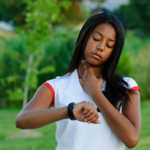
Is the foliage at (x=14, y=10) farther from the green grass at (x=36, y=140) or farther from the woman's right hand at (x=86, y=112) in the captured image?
the woman's right hand at (x=86, y=112)

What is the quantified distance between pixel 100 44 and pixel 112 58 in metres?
0.13

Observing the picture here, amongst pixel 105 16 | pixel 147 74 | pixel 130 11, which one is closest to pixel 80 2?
pixel 130 11

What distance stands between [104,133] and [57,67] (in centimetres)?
873

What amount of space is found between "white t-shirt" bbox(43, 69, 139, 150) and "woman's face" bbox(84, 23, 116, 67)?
184 millimetres

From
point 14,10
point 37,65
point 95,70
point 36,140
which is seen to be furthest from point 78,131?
point 14,10

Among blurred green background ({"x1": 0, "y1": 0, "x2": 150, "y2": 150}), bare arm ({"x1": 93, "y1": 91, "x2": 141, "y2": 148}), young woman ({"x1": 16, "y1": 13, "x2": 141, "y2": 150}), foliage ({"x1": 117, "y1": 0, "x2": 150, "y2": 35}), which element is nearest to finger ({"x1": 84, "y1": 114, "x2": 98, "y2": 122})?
young woman ({"x1": 16, "y1": 13, "x2": 141, "y2": 150})

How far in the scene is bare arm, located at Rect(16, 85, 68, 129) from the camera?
1.56m

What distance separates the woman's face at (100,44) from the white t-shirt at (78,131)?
0.18 metres

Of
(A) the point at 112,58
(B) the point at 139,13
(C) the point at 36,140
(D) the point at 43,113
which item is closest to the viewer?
(D) the point at 43,113

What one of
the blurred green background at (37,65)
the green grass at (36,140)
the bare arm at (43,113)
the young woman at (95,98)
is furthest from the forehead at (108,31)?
the green grass at (36,140)

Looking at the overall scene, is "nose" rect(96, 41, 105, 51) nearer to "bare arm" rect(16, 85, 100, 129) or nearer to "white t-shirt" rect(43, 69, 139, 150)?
"white t-shirt" rect(43, 69, 139, 150)

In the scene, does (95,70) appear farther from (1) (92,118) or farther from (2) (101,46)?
(1) (92,118)

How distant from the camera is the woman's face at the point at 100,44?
179cm

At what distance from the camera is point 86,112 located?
56.6 inches
